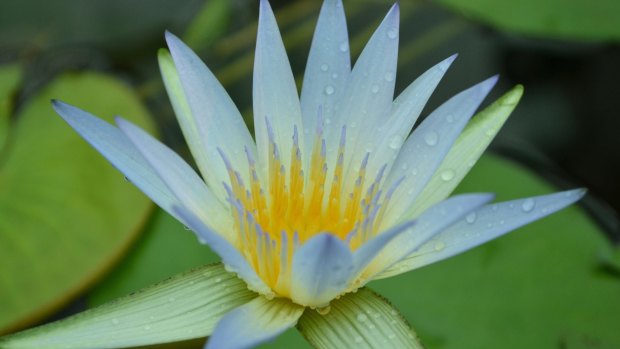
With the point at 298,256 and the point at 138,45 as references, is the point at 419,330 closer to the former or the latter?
the point at 298,256

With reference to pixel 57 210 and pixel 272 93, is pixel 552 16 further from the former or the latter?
pixel 57 210

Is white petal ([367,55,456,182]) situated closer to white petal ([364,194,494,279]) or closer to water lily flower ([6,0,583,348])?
water lily flower ([6,0,583,348])

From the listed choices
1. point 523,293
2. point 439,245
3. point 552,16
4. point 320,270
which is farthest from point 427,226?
point 552,16

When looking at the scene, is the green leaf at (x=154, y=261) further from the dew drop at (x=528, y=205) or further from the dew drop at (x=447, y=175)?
the dew drop at (x=528, y=205)

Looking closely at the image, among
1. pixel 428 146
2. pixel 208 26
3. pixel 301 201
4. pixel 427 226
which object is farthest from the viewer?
pixel 208 26

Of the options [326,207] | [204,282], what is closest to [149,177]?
[204,282]
